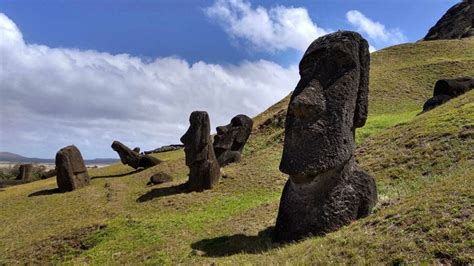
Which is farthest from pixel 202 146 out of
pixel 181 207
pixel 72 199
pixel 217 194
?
pixel 72 199

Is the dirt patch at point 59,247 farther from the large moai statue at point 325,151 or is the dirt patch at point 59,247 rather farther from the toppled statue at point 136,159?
the toppled statue at point 136,159

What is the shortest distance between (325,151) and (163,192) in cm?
1289

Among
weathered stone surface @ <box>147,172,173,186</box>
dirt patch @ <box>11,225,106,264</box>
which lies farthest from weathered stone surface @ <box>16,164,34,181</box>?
dirt patch @ <box>11,225,106,264</box>

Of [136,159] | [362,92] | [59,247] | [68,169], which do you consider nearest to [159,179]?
[68,169]

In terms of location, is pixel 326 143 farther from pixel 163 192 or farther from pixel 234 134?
pixel 234 134

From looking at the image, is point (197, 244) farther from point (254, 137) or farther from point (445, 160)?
point (254, 137)

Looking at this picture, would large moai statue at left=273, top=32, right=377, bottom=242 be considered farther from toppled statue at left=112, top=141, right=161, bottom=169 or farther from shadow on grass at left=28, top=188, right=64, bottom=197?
toppled statue at left=112, top=141, right=161, bottom=169

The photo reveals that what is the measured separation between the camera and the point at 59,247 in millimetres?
16047

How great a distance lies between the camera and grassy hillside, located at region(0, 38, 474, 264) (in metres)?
8.46

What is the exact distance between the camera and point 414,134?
20094 mm

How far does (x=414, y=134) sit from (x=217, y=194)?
9131mm

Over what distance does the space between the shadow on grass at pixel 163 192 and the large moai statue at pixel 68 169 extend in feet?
23.2

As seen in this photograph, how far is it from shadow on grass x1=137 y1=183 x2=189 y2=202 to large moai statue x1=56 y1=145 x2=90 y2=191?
23.2ft

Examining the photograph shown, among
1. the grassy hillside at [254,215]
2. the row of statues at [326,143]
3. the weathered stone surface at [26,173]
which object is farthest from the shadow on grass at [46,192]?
the row of statues at [326,143]
